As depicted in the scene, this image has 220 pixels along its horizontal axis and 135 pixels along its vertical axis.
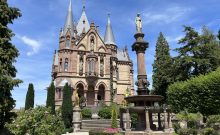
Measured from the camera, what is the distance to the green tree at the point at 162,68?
43506mm

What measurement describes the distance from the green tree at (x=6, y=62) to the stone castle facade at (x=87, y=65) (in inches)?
1225

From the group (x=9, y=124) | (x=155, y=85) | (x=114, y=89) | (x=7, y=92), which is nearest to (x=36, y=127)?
(x=9, y=124)

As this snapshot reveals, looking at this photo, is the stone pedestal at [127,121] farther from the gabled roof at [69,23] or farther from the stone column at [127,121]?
the gabled roof at [69,23]

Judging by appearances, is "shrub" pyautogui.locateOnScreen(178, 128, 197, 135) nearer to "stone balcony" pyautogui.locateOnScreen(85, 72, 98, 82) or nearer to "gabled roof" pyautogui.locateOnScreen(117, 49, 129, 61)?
"stone balcony" pyautogui.locateOnScreen(85, 72, 98, 82)

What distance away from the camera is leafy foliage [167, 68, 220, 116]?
97.0 ft

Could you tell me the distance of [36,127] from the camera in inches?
766

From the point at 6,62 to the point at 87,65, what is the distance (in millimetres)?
34972

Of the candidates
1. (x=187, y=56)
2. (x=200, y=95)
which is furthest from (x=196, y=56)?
(x=200, y=95)

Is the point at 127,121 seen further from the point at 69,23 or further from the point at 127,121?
the point at 69,23

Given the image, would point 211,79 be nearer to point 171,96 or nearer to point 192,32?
point 171,96

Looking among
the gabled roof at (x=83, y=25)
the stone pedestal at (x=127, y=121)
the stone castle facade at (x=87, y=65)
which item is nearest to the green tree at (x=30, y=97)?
the stone castle facade at (x=87, y=65)

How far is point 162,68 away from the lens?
4709cm

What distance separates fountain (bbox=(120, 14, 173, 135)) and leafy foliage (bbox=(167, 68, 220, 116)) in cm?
920

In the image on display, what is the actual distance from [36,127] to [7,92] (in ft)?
11.3
